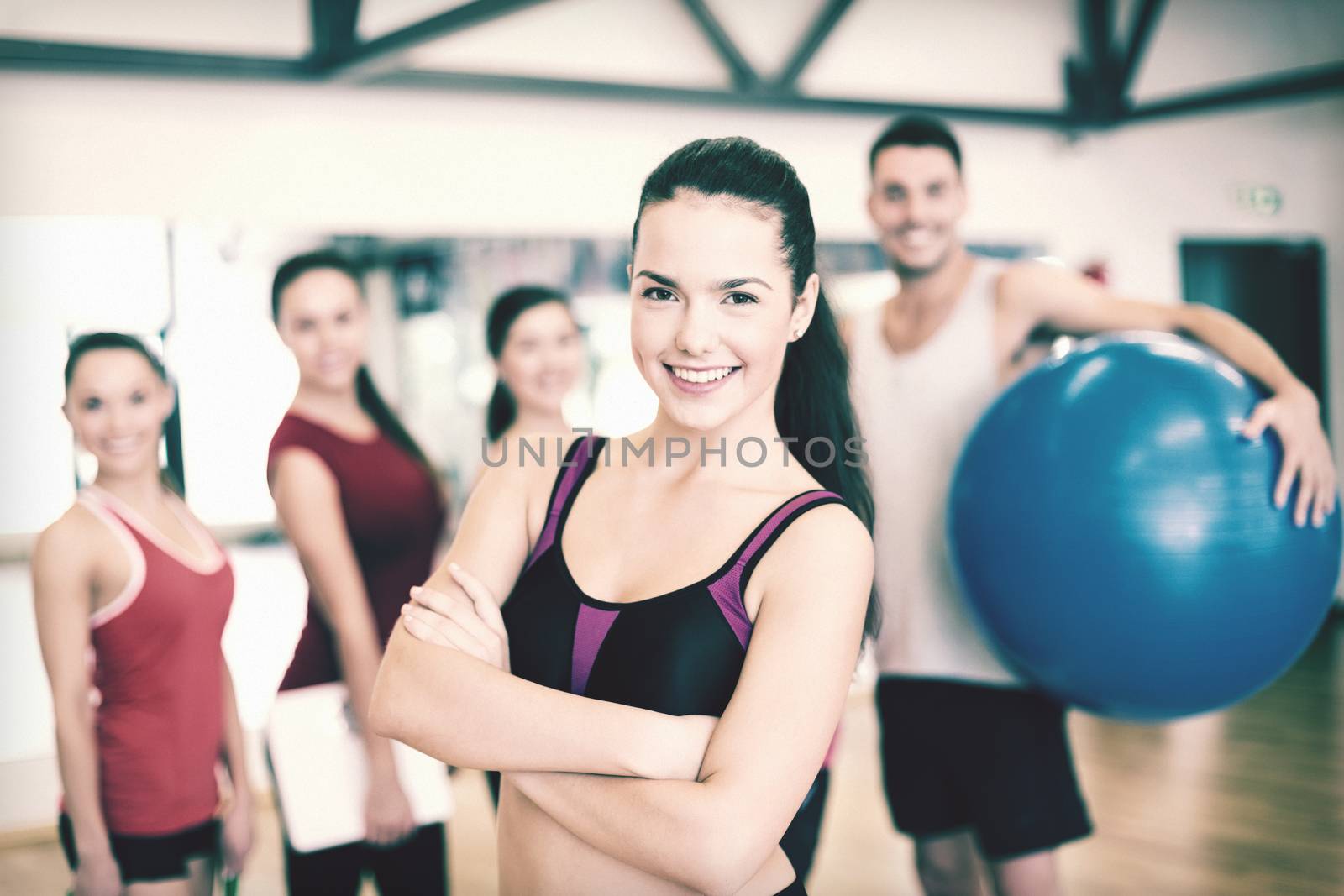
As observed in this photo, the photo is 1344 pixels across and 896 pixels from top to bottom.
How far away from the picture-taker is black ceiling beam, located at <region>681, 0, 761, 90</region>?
484 centimetres

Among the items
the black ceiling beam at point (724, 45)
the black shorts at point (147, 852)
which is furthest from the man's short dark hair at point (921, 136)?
the black ceiling beam at point (724, 45)

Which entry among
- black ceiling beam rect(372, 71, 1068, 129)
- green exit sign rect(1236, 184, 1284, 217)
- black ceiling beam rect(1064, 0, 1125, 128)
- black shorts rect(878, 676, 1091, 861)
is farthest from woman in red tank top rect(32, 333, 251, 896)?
green exit sign rect(1236, 184, 1284, 217)

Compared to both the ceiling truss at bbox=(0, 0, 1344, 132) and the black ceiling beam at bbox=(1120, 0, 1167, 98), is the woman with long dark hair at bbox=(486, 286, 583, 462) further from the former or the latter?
the black ceiling beam at bbox=(1120, 0, 1167, 98)

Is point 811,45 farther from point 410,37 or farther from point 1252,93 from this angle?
point 1252,93

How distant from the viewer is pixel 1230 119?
6.27 meters

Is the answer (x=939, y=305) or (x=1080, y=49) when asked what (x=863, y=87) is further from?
(x=939, y=305)

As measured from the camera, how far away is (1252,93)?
17.3 feet

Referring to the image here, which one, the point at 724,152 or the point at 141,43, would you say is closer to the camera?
the point at 724,152

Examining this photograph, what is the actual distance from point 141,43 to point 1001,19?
4.15 meters

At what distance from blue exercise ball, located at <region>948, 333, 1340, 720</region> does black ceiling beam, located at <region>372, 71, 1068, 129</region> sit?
3.16 meters

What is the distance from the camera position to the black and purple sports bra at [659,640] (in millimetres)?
1183

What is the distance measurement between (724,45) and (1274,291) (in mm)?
3757

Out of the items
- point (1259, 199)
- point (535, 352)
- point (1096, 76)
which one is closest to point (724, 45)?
point (1096, 76)

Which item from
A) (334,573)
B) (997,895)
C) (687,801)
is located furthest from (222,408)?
(687,801)
